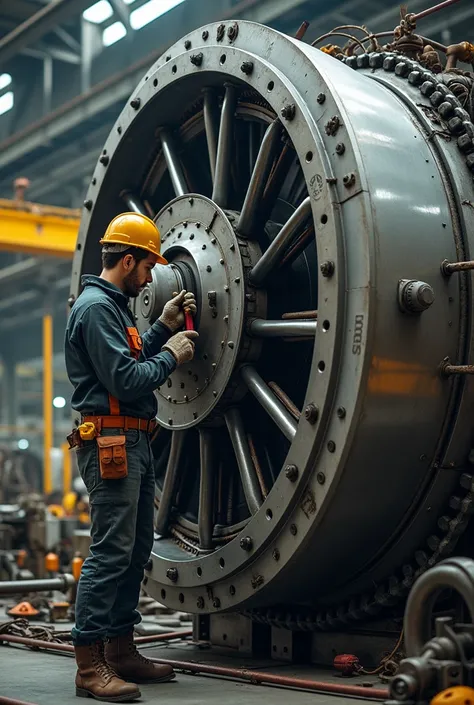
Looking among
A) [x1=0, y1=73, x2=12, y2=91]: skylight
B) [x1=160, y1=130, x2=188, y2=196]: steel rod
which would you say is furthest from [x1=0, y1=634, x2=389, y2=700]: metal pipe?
[x1=0, y1=73, x2=12, y2=91]: skylight

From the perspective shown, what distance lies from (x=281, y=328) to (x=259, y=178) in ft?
2.02

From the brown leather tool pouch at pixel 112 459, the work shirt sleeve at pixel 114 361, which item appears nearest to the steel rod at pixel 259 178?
the work shirt sleeve at pixel 114 361

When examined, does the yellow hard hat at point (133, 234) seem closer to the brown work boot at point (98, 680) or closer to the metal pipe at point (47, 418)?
the brown work boot at point (98, 680)

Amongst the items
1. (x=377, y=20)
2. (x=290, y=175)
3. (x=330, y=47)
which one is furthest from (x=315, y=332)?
(x=377, y=20)

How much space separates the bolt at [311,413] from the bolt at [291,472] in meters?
0.17

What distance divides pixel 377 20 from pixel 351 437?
813 cm

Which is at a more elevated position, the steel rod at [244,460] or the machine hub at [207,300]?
the machine hub at [207,300]

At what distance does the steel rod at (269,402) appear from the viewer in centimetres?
368

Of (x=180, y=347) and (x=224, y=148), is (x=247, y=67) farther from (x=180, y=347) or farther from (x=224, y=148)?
(x=180, y=347)

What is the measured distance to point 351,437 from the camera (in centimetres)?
326

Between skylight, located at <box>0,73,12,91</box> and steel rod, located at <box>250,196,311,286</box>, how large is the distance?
493 inches

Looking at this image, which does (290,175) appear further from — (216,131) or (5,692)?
(5,692)

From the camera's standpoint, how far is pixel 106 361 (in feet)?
11.6

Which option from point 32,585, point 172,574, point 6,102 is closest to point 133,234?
point 172,574
